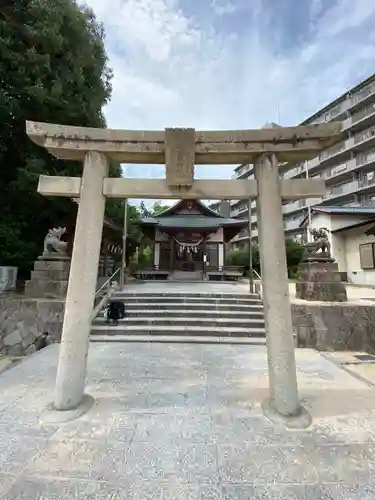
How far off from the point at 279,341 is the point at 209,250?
651 inches

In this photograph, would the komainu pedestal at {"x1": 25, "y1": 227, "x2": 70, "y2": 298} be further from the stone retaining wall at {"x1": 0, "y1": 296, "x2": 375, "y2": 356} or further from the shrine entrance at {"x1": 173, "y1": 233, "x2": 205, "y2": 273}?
the shrine entrance at {"x1": 173, "y1": 233, "x2": 205, "y2": 273}

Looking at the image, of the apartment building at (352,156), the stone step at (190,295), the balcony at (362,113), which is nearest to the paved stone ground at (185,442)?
the stone step at (190,295)

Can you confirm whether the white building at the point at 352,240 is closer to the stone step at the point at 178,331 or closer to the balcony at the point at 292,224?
the balcony at the point at 292,224

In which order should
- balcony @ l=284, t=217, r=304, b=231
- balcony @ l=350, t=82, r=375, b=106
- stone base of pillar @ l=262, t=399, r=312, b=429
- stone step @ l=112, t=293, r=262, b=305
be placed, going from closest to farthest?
1. stone base of pillar @ l=262, t=399, r=312, b=429
2. stone step @ l=112, t=293, r=262, b=305
3. balcony @ l=350, t=82, r=375, b=106
4. balcony @ l=284, t=217, r=304, b=231

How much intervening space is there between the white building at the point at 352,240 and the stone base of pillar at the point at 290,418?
15192 mm

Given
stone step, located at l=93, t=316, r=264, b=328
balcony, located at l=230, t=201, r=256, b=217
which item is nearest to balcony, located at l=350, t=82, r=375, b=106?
balcony, located at l=230, t=201, r=256, b=217

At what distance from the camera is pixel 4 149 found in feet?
29.6

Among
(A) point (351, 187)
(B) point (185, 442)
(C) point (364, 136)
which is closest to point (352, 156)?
(C) point (364, 136)

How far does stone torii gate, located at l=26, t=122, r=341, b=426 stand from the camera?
3.05 metres

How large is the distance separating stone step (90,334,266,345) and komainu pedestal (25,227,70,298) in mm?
2016

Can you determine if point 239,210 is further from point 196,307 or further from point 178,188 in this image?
point 178,188

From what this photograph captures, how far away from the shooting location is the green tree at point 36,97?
855cm

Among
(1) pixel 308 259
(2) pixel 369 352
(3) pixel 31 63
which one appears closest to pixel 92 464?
(2) pixel 369 352

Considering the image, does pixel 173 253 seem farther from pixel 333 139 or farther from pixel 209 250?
pixel 333 139
